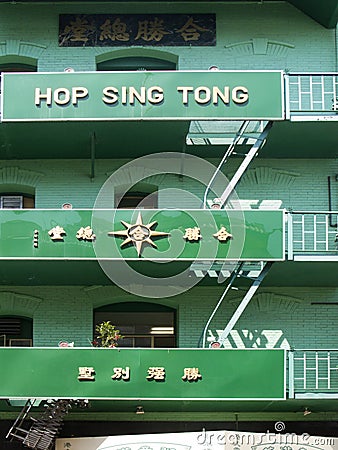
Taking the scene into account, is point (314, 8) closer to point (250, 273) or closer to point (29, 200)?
point (250, 273)

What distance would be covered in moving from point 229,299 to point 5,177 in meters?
6.09

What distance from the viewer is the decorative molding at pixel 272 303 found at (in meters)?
22.3

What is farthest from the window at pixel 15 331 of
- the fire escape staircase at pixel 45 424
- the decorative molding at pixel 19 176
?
the decorative molding at pixel 19 176

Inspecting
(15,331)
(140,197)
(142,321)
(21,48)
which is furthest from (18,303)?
(21,48)

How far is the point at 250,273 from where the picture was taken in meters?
21.6

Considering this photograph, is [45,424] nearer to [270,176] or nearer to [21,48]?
[270,176]

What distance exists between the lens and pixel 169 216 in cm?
2008

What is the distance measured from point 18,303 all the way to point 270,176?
6644mm

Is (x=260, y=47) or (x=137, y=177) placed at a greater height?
(x=260, y=47)

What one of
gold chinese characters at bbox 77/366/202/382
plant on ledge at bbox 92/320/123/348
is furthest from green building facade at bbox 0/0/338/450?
plant on ledge at bbox 92/320/123/348

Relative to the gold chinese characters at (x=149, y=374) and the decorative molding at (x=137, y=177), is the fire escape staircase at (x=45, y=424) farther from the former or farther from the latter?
the decorative molding at (x=137, y=177)

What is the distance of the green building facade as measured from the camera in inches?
770

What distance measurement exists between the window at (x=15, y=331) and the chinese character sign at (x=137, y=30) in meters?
6.82

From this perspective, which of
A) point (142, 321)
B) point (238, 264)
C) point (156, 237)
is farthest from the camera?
point (142, 321)
